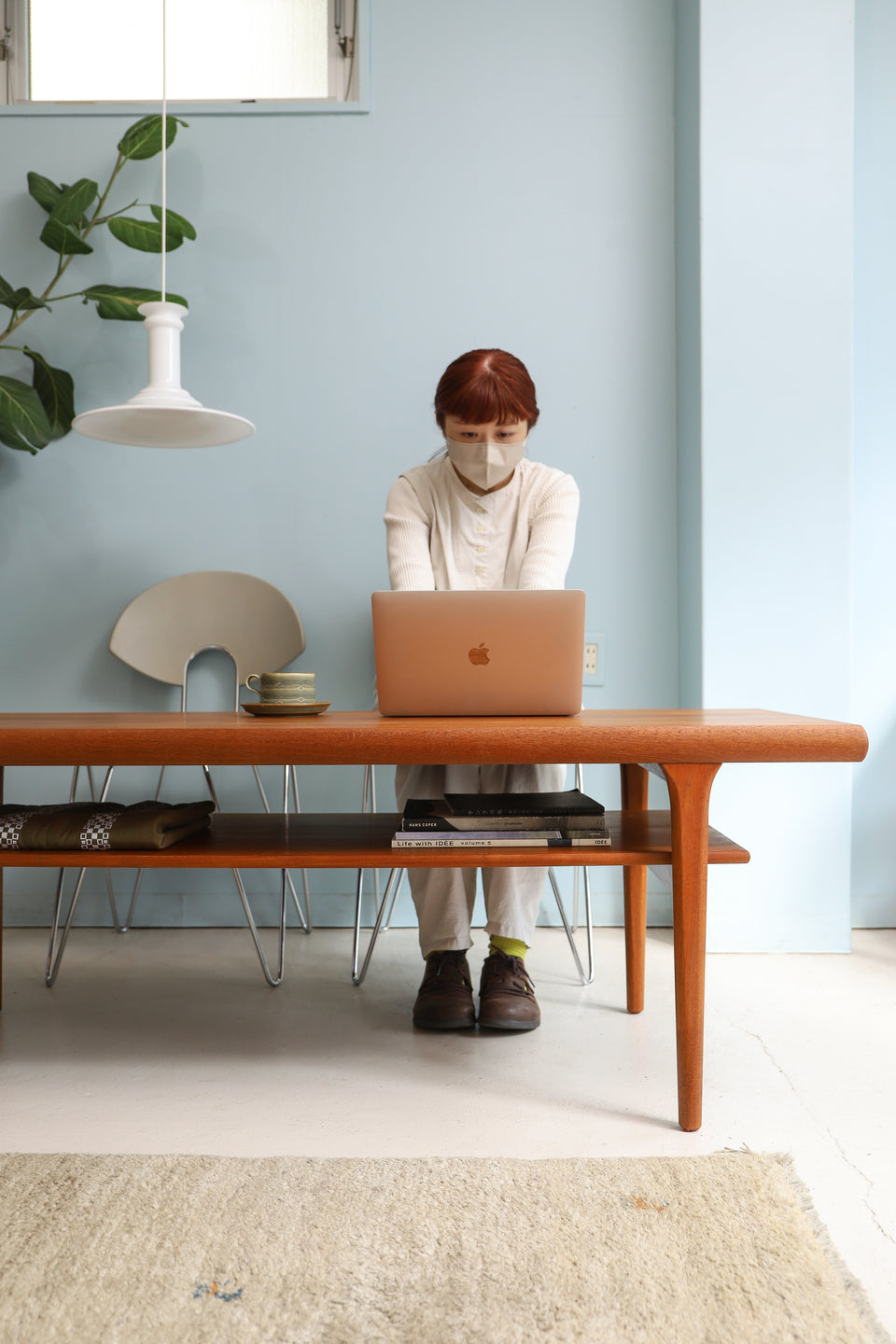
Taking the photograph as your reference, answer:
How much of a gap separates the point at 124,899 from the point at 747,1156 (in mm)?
1910

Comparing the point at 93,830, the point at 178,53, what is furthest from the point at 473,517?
the point at 178,53

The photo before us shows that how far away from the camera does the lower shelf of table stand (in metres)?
1.44

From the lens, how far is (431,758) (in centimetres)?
135

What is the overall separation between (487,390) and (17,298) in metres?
1.38

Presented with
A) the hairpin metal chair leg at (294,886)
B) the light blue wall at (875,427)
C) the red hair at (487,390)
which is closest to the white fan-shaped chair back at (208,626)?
the hairpin metal chair leg at (294,886)

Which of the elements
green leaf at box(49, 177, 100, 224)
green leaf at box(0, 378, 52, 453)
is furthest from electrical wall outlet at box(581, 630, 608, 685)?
green leaf at box(49, 177, 100, 224)

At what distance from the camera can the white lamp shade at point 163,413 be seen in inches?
69.5

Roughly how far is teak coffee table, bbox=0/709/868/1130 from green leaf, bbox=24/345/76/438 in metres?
1.27

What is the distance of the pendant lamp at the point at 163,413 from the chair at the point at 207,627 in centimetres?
71

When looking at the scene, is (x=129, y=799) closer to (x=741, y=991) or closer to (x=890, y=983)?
(x=741, y=991)

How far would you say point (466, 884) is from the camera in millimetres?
2008

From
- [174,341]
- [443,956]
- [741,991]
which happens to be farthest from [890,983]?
[174,341]

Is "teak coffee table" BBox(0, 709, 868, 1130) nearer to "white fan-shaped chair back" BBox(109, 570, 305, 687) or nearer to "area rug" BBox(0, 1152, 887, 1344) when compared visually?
"area rug" BBox(0, 1152, 887, 1344)

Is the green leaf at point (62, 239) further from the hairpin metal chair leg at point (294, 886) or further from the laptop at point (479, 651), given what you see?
the laptop at point (479, 651)
